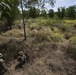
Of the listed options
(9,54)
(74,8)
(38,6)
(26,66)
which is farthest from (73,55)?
(74,8)

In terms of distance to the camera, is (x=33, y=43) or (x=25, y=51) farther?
(x=33, y=43)

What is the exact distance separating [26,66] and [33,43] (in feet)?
7.42

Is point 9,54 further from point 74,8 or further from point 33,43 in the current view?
point 74,8

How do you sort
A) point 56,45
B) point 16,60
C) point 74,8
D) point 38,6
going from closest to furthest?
point 16,60 < point 56,45 < point 38,6 < point 74,8

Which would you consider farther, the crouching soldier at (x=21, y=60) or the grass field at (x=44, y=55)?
the crouching soldier at (x=21, y=60)

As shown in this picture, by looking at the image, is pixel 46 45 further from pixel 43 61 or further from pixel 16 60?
pixel 16 60

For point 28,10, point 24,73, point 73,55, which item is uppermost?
point 28,10

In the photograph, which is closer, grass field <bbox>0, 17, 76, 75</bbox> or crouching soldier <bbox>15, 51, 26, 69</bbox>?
grass field <bbox>0, 17, 76, 75</bbox>

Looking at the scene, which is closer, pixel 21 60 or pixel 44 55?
pixel 21 60

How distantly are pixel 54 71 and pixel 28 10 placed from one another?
577 centimetres

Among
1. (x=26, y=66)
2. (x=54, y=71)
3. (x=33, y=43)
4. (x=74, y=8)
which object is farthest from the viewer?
(x=74, y=8)

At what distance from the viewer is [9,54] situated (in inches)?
353

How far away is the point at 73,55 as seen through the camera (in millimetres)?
7801

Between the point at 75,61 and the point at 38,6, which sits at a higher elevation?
the point at 38,6
